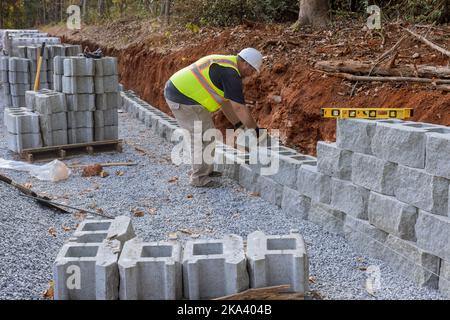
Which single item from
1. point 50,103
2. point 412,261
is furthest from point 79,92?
point 412,261

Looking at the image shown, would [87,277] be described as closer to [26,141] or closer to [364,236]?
[364,236]

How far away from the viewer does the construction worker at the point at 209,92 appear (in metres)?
6.87

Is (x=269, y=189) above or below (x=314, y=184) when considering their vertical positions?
below

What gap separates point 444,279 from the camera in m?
4.35

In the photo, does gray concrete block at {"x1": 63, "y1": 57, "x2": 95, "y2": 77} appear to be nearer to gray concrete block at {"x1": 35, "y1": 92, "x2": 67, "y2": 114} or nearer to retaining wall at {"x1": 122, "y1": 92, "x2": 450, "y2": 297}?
gray concrete block at {"x1": 35, "y1": 92, "x2": 67, "y2": 114}

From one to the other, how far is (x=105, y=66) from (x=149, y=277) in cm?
654

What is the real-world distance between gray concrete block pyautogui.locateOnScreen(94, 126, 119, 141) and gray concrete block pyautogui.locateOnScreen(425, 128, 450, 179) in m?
6.99

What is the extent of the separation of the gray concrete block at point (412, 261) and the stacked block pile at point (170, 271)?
97cm

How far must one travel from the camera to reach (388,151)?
15.8ft

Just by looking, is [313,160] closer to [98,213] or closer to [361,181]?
[361,181]

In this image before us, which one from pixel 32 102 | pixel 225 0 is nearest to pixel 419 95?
pixel 32 102

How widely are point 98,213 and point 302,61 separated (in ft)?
13.7

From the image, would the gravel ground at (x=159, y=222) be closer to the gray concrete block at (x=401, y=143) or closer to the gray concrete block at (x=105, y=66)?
the gray concrete block at (x=401, y=143)

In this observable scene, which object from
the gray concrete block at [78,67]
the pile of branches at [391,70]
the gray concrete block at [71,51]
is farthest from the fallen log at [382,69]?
the gray concrete block at [71,51]
